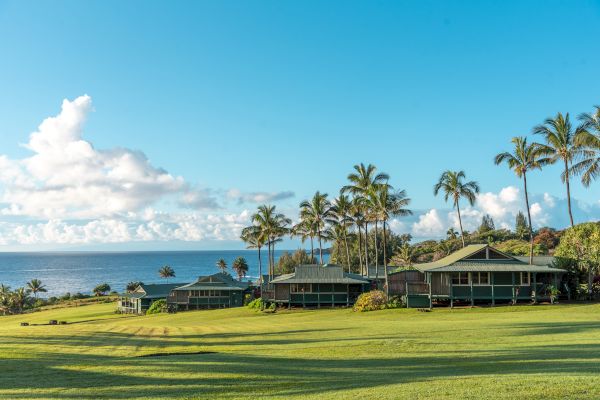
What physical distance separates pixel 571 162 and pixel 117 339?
41.6 m

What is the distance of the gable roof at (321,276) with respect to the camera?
53531mm

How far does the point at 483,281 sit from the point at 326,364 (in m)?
31.7

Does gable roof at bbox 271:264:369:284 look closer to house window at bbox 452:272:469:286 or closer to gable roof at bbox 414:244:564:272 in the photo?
house window at bbox 452:272:469:286

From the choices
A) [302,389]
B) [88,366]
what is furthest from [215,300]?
[302,389]

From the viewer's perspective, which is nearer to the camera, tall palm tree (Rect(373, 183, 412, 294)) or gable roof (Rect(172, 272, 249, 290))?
tall palm tree (Rect(373, 183, 412, 294))

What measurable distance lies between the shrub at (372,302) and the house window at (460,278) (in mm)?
6371

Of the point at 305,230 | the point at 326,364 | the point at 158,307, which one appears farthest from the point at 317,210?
the point at 326,364

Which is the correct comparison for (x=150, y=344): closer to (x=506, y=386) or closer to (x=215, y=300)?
(x=506, y=386)

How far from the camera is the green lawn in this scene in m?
12.1


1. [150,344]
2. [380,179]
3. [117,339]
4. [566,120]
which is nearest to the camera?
[150,344]

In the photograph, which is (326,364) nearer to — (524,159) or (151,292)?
(524,159)

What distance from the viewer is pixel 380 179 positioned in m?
56.2

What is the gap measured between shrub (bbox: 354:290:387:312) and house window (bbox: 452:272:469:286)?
251 inches

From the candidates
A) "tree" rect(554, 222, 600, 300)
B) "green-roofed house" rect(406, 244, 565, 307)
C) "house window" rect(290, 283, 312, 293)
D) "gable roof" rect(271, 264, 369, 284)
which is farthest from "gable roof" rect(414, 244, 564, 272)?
"house window" rect(290, 283, 312, 293)
